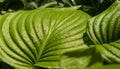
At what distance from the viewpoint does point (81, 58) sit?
50cm

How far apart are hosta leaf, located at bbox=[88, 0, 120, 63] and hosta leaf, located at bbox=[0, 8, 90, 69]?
4cm

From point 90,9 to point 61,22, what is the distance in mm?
180

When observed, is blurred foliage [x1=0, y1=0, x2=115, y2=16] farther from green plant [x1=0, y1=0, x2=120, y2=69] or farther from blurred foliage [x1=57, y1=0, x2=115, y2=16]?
green plant [x1=0, y1=0, x2=120, y2=69]

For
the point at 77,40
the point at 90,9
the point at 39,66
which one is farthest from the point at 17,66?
the point at 90,9

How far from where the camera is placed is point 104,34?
2.33ft

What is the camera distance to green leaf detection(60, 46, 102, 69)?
481 mm

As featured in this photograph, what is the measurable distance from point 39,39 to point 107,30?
0.62 ft

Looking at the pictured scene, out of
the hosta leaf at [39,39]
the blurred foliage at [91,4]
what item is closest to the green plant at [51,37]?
the hosta leaf at [39,39]

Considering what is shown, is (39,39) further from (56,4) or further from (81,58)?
(56,4)

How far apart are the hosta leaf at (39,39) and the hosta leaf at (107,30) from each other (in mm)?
41

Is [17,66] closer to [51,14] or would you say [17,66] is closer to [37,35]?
[37,35]

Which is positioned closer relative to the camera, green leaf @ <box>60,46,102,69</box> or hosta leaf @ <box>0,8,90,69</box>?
green leaf @ <box>60,46,102,69</box>

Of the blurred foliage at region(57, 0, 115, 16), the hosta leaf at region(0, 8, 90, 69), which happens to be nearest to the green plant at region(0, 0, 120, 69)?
the hosta leaf at region(0, 8, 90, 69)

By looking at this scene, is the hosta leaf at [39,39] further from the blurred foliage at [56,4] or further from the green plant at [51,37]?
the blurred foliage at [56,4]
